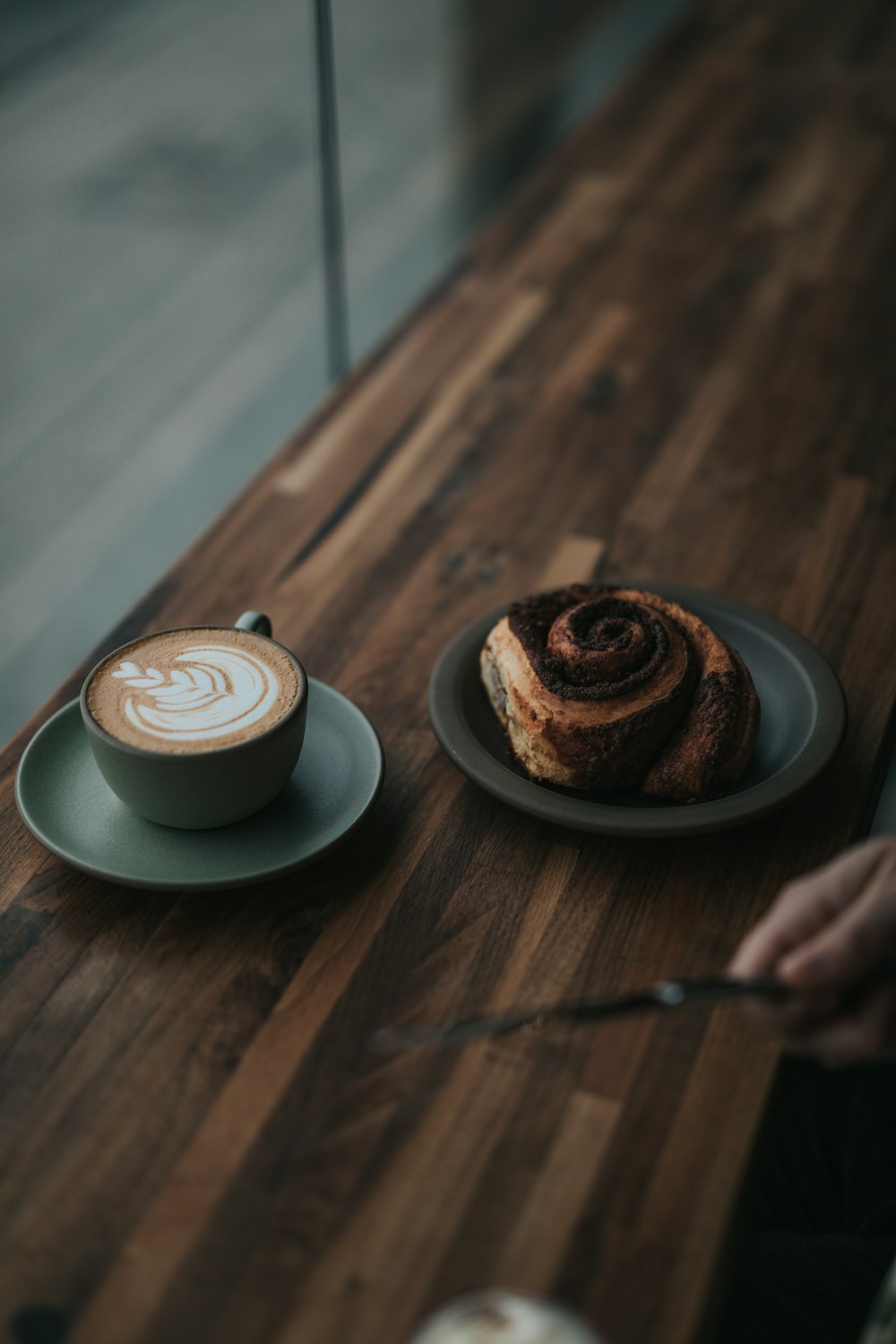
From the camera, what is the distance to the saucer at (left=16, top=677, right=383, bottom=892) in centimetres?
79

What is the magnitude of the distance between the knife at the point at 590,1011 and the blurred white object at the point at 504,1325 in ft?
0.41

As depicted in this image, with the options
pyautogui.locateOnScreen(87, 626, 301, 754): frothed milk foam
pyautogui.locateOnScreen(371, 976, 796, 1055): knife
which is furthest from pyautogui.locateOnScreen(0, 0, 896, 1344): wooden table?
pyautogui.locateOnScreen(87, 626, 301, 754): frothed milk foam

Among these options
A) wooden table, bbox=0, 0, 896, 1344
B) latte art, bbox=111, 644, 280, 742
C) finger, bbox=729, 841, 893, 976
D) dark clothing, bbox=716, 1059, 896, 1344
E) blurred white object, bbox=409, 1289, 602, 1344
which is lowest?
dark clothing, bbox=716, 1059, 896, 1344

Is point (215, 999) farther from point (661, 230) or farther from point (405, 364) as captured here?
point (661, 230)

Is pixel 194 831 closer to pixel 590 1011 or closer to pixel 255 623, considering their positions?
pixel 255 623

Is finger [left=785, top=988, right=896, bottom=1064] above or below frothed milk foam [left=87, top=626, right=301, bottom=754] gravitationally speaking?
below

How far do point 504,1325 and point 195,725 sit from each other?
387mm

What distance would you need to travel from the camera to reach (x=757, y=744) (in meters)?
0.90

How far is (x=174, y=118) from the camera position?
57.4 inches

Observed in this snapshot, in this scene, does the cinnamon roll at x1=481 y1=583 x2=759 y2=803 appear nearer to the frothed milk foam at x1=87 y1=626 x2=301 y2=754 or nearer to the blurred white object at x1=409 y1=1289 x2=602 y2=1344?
the frothed milk foam at x1=87 y1=626 x2=301 y2=754

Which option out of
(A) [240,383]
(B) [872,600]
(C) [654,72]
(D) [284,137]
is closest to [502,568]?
(B) [872,600]

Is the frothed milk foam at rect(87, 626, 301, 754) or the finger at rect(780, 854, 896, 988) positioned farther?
the frothed milk foam at rect(87, 626, 301, 754)

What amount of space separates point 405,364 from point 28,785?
2.76 ft

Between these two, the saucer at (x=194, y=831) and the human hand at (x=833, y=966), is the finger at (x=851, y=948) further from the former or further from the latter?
the saucer at (x=194, y=831)
